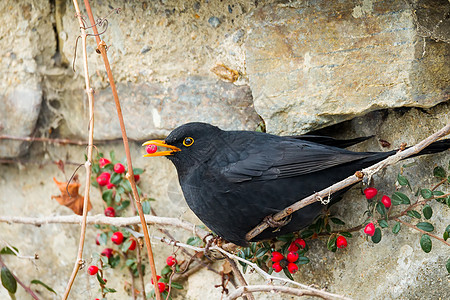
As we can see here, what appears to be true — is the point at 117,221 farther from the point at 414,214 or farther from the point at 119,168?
the point at 414,214

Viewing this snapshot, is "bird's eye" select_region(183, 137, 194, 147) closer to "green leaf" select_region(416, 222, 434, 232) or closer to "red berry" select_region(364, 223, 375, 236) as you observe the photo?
"red berry" select_region(364, 223, 375, 236)

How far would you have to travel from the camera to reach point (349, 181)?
96.0 inches

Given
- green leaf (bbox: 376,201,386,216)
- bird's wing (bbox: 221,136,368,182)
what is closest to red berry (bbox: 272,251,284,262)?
bird's wing (bbox: 221,136,368,182)

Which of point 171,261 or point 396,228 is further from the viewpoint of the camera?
point 171,261

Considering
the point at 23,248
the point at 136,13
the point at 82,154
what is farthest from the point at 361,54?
the point at 23,248

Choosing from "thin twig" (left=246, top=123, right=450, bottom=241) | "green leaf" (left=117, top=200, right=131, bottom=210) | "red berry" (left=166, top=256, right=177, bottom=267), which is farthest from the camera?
"green leaf" (left=117, top=200, right=131, bottom=210)

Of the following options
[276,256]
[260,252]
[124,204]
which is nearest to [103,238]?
[124,204]

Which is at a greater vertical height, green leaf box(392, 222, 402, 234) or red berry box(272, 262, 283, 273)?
green leaf box(392, 222, 402, 234)

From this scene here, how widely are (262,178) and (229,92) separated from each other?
2.35 ft

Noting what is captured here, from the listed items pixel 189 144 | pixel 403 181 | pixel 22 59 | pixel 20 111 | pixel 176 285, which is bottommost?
pixel 176 285

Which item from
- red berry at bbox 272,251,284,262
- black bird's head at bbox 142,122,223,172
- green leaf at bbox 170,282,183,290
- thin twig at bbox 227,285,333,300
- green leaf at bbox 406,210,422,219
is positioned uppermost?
black bird's head at bbox 142,122,223,172

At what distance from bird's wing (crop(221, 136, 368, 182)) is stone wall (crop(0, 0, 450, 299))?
8.2 inches

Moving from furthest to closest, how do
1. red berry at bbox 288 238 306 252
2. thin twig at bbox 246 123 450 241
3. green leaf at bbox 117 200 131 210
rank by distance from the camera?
green leaf at bbox 117 200 131 210 → red berry at bbox 288 238 306 252 → thin twig at bbox 246 123 450 241

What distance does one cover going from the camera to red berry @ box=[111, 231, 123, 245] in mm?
3588
